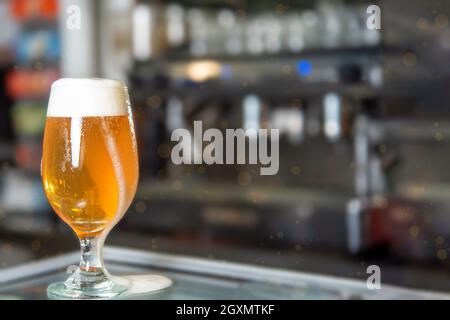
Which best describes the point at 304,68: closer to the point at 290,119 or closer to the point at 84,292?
the point at 290,119

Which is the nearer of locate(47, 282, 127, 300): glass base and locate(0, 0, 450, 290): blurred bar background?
locate(47, 282, 127, 300): glass base

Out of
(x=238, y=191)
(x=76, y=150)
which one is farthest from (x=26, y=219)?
(x=76, y=150)

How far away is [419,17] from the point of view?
2.50 meters

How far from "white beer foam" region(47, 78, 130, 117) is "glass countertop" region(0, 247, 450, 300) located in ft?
0.55

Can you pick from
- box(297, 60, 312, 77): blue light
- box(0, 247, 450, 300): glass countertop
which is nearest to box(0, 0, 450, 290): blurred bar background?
box(297, 60, 312, 77): blue light

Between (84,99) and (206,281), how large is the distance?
216 millimetres

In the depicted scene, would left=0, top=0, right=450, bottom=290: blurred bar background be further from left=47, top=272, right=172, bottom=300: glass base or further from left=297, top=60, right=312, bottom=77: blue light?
left=47, top=272, right=172, bottom=300: glass base

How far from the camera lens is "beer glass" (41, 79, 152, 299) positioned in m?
0.62

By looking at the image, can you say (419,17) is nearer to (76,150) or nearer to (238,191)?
(238,191)

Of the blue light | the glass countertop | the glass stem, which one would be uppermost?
the blue light

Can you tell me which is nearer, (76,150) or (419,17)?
(76,150)

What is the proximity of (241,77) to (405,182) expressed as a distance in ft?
2.62

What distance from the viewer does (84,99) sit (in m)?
0.63

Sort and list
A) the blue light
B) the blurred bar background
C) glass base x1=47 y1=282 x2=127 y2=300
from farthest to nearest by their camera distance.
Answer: the blue light
the blurred bar background
glass base x1=47 y1=282 x2=127 y2=300
